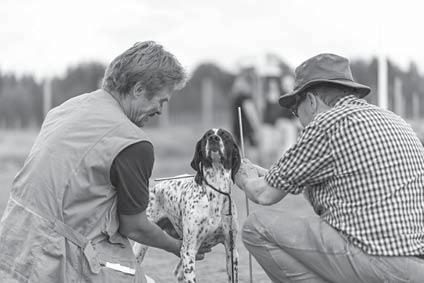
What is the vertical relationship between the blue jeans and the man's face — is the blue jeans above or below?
below

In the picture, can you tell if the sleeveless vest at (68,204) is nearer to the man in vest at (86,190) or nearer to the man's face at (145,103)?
the man in vest at (86,190)

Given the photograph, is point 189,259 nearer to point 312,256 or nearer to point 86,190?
point 312,256

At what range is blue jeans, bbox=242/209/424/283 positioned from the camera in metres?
3.93

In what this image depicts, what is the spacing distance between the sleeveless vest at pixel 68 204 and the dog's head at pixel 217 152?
73.3 inches

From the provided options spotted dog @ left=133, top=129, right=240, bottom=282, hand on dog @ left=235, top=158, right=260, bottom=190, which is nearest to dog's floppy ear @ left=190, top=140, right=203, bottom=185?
spotted dog @ left=133, top=129, right=240, bottom=282

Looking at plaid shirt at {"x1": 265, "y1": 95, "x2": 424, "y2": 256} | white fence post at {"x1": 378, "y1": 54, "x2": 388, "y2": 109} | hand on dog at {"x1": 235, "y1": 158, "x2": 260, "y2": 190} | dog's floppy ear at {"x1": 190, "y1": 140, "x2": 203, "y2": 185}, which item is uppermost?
plaid shirt at {"x1": 265, "y1": 95, "x2": 424, "y2": 256}

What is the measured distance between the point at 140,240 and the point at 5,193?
11902 mm

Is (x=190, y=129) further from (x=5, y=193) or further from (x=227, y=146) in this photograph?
(x=227, y=146)

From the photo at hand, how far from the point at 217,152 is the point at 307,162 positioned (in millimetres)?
1784

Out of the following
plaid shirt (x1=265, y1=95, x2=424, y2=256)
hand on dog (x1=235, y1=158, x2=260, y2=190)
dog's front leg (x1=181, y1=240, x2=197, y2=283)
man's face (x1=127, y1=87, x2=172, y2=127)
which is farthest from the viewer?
dog's front leg (x1=181, y1=240, x2=197, y2=283)

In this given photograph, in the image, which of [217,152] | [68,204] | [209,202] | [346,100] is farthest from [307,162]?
[209,202]

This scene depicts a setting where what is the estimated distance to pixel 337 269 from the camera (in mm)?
4133

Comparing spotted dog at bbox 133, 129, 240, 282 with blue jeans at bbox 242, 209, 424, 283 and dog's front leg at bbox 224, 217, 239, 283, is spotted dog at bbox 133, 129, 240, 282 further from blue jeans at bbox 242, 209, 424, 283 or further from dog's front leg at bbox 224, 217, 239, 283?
blue jeans at bbox 242, 209, 424, 283

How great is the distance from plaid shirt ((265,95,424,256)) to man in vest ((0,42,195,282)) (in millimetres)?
904
